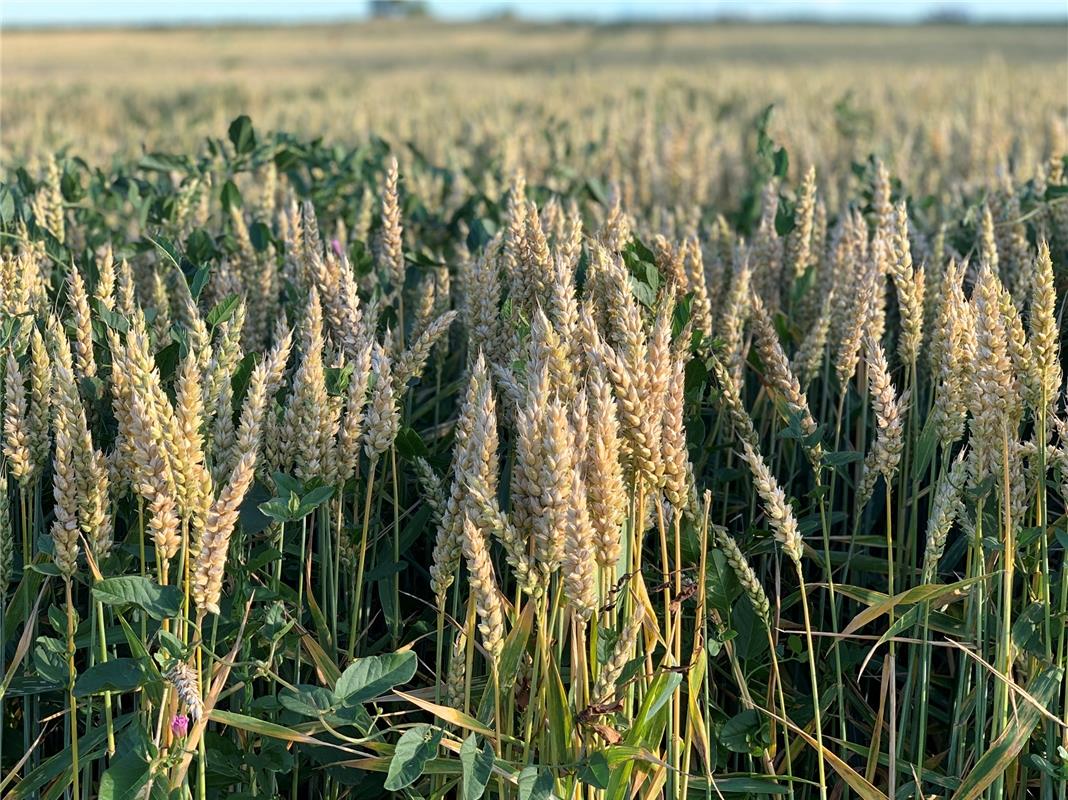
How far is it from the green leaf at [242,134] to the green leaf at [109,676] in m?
1.84

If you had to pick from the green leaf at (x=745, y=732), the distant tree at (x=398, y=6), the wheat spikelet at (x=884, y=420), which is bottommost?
the green leaf at (x=745, y=732)

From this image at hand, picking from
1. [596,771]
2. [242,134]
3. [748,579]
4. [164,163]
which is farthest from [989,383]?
[164,163]

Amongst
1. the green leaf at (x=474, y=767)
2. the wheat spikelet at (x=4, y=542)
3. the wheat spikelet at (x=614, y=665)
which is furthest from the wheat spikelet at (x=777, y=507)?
the wheat spikelet at (x=4, y=542)

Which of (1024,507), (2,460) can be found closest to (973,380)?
(1024,507)

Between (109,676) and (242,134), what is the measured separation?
6.14ft

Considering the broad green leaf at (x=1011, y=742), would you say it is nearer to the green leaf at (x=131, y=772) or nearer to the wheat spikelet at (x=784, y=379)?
the wheat spikelet at (x=784, y=379)

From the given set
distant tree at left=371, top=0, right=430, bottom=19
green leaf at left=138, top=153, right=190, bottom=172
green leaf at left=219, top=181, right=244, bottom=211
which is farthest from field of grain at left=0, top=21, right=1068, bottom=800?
distant tree at left=371, top=0, right=430, bottom=19

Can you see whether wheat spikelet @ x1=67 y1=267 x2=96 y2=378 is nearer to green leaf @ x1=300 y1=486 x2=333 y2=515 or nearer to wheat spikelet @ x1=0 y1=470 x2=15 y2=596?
wheat spikelet @ x1=0 y1=470 x2=15 y2=596

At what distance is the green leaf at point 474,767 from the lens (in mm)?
1273

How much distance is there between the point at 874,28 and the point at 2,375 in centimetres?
4354

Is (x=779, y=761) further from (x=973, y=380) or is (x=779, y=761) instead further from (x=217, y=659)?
(x=217, y=659)

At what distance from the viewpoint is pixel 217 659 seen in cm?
131

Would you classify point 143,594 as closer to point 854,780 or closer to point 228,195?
point 854,780

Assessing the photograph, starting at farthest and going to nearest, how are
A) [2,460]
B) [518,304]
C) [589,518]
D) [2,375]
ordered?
[518,304] < [2,375] < [2,460] < [589,518]
